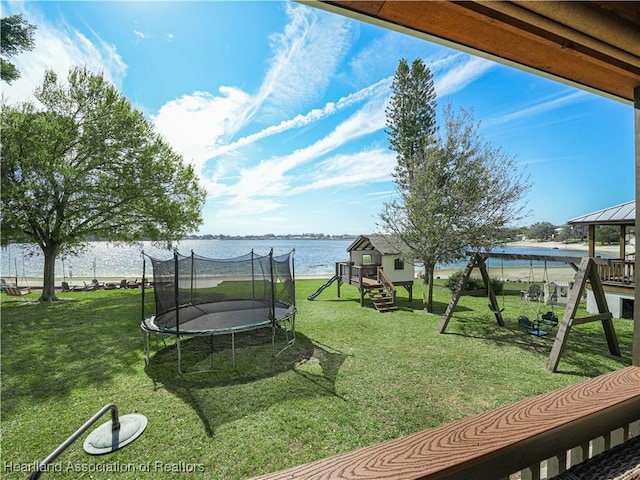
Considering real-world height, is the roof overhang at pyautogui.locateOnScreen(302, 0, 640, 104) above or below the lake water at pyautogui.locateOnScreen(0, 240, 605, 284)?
above

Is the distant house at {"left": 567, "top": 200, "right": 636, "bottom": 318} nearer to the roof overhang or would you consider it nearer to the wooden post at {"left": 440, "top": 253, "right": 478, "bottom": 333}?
the wooden post at {"left": 440, "top": 253, "right": 478, "bottom": 333}

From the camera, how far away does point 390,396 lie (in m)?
4.67

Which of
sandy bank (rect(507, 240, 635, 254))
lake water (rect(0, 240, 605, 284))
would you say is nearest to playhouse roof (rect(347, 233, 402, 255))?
lake water (rect(0, 240, 605, 284))

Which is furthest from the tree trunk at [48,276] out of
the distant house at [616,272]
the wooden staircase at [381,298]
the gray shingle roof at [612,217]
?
the gray shingle roof at [612,217]

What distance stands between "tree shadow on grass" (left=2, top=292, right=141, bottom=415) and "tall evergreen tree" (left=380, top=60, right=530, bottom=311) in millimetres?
9128

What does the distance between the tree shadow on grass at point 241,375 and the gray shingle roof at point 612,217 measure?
10.4 metres

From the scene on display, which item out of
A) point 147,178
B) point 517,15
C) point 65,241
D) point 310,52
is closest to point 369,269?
point 310,52

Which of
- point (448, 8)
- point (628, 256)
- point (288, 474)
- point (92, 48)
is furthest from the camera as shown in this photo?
point (628, 256)

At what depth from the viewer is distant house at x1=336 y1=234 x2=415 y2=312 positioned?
464 inches

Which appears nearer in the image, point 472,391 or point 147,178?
point 472,391

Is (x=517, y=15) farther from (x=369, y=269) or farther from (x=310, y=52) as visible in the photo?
(x=369, y=269)

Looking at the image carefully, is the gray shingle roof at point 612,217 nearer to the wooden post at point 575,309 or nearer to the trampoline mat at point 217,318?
the wooden post at point 575,309

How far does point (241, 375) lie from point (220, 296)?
414 cm

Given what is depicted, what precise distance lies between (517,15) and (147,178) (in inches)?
610
